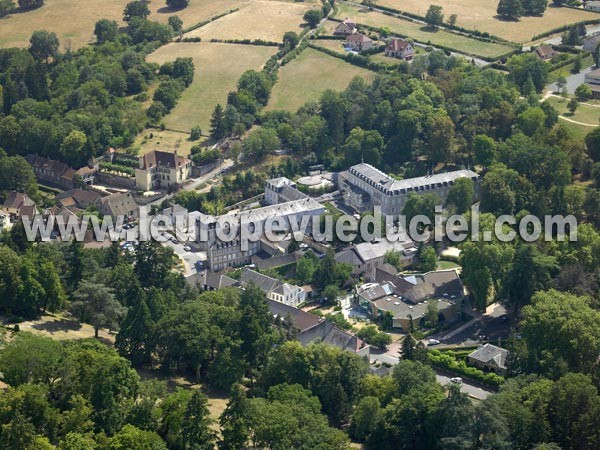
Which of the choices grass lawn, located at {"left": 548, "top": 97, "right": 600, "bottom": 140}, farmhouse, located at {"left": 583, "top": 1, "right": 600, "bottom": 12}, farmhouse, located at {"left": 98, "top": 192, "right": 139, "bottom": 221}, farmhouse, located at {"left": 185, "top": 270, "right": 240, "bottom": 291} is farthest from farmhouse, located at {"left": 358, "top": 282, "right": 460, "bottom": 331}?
farmhouse, located at {"left": 583, "top": 1, "right": 600, "bottom": 12}

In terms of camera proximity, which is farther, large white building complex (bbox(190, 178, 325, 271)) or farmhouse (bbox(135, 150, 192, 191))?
farmhouse (bbox(135, 150, 192, 191))

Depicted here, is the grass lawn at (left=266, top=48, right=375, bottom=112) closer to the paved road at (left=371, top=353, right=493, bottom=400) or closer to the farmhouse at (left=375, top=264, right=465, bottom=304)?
the farmhouse at (left=375, top=264, right=465, bottom=304)

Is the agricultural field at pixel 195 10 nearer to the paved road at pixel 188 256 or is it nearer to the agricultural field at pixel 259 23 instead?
the agricultural field at pixel 259 23

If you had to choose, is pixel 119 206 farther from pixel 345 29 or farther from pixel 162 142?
pixel 345 29

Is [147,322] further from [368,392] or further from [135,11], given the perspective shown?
[135,11]

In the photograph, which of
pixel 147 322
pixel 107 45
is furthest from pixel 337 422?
pixel 107 45

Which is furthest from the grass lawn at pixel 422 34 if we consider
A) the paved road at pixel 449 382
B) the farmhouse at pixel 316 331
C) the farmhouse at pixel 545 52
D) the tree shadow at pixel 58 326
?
the tree shadow at pixel 58 326
